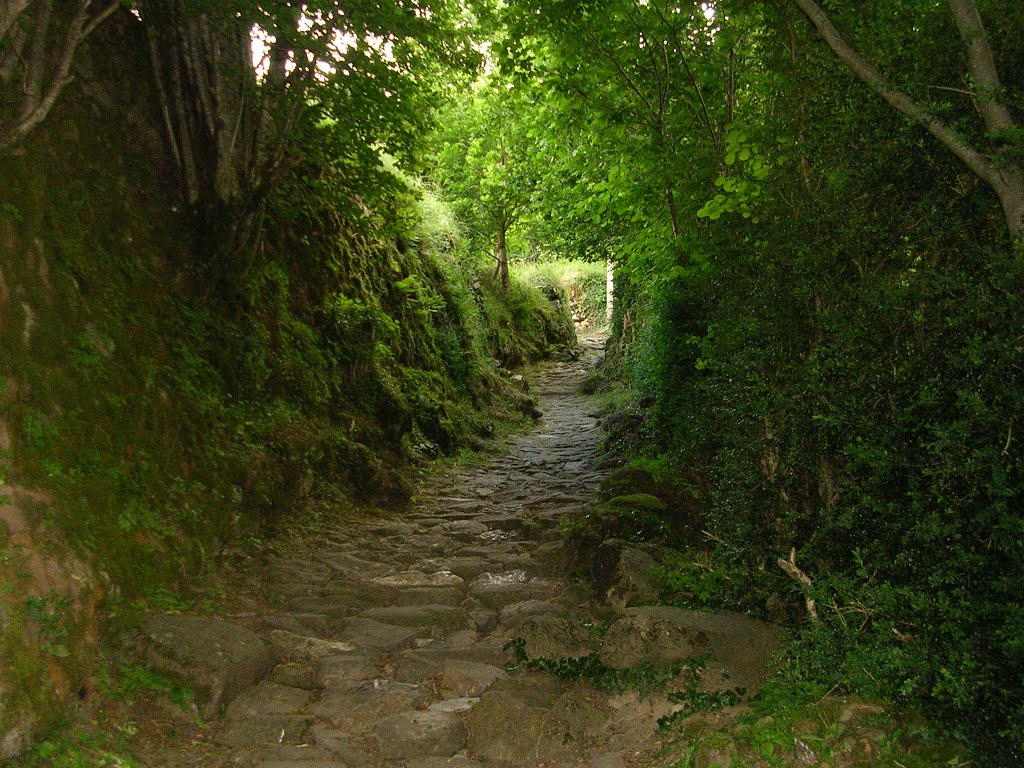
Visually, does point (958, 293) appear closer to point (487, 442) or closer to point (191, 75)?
point (191, 75)

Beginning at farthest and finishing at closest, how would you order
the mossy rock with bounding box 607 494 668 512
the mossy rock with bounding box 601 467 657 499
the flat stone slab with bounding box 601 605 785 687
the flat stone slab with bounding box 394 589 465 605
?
the mossy rock with bounding box 601 467 657 499 → the mossy rock with bounding box 607 494 668 512 → the flat stone slab with bounding box 394 589 465 605 → the flat stone slab with bounding box 601 605 785 687

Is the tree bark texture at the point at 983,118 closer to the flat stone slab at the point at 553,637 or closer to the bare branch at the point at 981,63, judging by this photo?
the bare branch at the point at 981,63

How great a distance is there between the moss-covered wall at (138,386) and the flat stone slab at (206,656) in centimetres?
28

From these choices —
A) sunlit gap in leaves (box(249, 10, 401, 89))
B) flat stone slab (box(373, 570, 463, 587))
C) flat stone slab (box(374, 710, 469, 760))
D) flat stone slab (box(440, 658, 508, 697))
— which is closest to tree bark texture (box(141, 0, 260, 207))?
sunlit gap in leaves (box(249, 10, 401, 89))

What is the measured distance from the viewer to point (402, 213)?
12.1 metres

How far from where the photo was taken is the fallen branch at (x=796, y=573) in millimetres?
3985

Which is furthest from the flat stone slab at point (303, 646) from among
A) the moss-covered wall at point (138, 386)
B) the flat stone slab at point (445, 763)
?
the flat stone slab at point (445, 763)

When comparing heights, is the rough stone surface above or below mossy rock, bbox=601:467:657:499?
below

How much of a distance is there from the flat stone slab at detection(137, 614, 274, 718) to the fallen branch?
3471mm

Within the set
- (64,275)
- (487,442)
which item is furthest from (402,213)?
(64,275)

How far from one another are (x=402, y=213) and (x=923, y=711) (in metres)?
11.0

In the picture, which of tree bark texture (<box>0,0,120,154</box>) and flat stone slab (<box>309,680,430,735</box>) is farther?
tree bark texture (<box>0,0,120,154</box>)

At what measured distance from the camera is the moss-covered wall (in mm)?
Result: 3625

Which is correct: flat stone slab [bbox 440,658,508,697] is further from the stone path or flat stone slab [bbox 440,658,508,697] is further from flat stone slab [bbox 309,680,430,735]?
flat stone slab [bbox 309,680,430,735]
